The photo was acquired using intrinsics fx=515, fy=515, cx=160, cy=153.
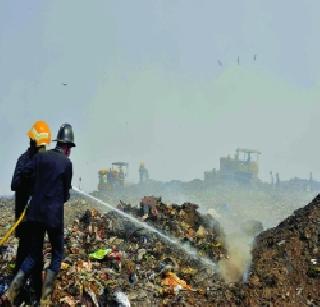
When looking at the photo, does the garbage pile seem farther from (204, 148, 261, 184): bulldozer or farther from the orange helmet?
(204, 148, 261, 184): bulldozer

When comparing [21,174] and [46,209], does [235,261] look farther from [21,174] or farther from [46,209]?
[21,174]

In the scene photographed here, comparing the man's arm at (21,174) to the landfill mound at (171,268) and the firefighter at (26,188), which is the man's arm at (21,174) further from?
the landfill mound at (171,268)

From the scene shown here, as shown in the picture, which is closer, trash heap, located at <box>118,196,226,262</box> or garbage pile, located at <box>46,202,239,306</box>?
garbage pile, located at <box>46,202,239,306</box>

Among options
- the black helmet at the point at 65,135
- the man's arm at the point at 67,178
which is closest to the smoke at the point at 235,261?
the man's arm at the point at 67,178

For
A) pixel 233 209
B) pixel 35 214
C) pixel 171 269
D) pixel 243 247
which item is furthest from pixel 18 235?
pixel 233 209

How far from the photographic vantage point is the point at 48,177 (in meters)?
4.84

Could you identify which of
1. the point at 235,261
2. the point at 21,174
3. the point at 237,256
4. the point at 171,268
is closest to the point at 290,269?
the point at 171,268

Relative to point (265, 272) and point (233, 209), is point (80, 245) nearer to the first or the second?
point (265, 272)

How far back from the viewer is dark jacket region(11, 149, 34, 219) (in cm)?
484

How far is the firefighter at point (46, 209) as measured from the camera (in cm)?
476

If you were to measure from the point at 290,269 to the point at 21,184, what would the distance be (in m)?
3.57

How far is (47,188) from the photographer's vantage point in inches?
190

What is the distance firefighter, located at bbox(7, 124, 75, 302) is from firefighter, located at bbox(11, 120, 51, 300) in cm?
8

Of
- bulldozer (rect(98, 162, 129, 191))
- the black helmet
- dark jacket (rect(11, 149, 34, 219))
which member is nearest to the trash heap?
the black helmet
